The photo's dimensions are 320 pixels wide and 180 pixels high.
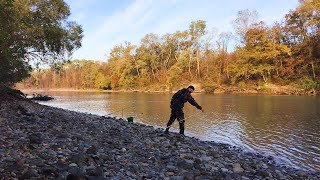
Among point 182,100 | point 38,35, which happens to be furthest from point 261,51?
point 182,100

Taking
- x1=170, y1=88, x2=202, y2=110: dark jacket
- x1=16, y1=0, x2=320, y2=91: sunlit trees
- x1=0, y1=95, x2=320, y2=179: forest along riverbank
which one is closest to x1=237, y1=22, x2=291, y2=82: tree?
x1=16, y1=0, x2=320, y2=91: sunlit trees

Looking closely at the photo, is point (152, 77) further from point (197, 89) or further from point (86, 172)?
point (86, 172)

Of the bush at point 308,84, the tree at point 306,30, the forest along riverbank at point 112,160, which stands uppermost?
the tree at point 306,30

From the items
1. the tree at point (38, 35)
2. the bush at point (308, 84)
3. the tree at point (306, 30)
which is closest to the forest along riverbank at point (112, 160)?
the tree at point (38, 35)

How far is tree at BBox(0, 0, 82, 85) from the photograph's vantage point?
72.9 ft

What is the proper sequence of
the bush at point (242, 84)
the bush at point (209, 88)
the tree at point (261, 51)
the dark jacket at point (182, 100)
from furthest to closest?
1. the bush at point (209, 88)
2. the bush at point (242, 84)
3. the tree at point (261, 51)
4. the dark jacket at point (182, 100)

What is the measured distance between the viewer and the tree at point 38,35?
2222 cm

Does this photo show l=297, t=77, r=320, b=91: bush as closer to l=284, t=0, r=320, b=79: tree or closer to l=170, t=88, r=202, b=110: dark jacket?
l=284, t=0, r=320, b=79: tree

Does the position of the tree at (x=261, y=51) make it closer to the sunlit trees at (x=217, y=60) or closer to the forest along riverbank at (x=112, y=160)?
the sunlit trees at (x=217, y=60)

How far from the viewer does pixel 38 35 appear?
24.3 m

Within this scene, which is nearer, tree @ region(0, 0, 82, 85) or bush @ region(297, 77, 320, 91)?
tree @ region(0, 0, 82, 85)

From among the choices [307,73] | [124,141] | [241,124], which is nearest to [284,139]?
[241,124]

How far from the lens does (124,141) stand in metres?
11.4

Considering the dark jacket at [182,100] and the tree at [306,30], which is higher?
the tree at [306,30]
